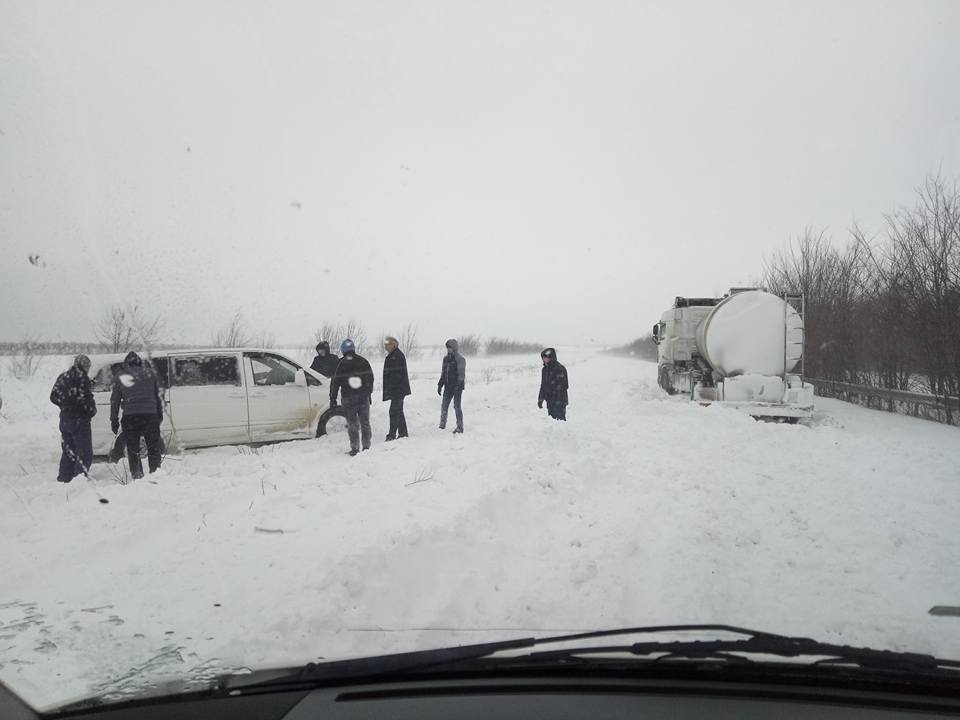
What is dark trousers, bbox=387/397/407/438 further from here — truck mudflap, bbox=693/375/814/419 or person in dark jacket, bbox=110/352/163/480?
truck mudflap, bbox=693/375/814/419

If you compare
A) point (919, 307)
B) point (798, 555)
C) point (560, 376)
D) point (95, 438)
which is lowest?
point (798, 555)

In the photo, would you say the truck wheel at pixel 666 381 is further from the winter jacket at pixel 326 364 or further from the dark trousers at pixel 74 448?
the dark trousers at pixel 74 448

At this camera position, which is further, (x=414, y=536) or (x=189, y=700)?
(x=414, y=536)

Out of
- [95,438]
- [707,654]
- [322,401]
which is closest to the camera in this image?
[707,654]

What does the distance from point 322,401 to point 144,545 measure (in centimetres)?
528

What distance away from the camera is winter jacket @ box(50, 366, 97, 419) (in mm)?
7105

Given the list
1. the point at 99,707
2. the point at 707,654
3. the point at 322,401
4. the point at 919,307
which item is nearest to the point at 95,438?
the point at 322,401

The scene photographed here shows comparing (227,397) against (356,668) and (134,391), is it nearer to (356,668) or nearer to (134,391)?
(134,391)

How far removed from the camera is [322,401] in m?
9.66

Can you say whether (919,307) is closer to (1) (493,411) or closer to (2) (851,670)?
(1) (493,411)

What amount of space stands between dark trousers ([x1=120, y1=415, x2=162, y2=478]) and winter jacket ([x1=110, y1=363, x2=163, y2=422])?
97mm

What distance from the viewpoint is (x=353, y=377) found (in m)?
8.68

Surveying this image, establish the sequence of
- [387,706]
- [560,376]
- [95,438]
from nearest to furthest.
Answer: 1. [387,706]
2. [95,438]
3. [560,376]

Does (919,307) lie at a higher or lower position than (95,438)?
higher
